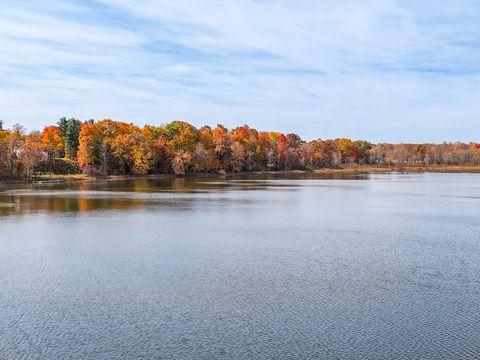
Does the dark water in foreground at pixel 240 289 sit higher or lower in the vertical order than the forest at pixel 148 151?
lower

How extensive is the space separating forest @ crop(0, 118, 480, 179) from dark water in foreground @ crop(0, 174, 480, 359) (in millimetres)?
47437

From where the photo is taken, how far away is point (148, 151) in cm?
8062

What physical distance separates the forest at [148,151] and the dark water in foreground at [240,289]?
47.4m

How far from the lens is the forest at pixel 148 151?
70.0 metres

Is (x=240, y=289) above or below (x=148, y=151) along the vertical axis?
below

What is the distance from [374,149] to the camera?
538ft

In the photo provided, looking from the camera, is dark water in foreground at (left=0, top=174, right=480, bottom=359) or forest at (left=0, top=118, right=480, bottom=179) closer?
dark water in foreground at (left=0, top=174, right=480, bottom=359)

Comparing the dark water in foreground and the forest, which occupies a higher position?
the forest

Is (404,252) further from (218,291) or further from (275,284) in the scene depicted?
(218,291)

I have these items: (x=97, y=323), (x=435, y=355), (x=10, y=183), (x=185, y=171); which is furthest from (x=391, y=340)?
(x=185, y=171)

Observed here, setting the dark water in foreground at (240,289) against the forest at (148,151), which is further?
the forest at (148,151)

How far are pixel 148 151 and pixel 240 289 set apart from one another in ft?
Result: 229

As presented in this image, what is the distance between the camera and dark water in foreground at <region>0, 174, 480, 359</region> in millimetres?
9594

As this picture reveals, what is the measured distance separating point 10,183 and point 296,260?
56581 millimetres
